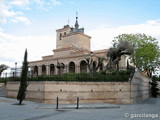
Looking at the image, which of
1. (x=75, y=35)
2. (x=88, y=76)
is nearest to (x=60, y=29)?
(x=75, y=35)

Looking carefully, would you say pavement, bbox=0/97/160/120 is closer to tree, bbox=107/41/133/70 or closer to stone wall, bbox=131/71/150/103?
stone wall, bbox=131/71/150/103

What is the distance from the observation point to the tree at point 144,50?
31719 millimetres

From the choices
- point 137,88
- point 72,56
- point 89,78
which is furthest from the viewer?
point 72,56

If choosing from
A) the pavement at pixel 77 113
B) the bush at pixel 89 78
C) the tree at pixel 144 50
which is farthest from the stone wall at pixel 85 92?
the tree at pixel 144 50

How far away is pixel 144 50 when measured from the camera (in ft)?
104

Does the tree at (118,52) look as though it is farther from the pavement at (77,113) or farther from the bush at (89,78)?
the pavement at (77,113)

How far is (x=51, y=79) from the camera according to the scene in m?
15.4

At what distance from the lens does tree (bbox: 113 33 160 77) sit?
31.7 metres

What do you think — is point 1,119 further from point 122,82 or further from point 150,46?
point 150,46

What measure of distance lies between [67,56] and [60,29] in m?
21.8

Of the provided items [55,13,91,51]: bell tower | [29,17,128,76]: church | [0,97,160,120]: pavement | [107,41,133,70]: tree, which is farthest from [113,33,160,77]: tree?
[0,97,160,120]: pavement

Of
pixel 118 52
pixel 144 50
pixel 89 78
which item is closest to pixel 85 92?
pixel 89 78

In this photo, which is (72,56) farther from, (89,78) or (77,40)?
(89,78)

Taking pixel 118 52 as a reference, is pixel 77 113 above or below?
below
